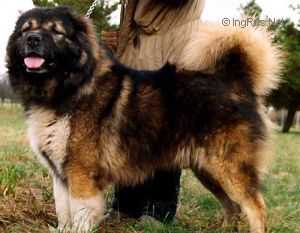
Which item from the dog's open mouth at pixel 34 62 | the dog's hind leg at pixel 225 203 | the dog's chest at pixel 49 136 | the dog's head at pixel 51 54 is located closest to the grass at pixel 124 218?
the dog's hind leg at pixel 225 203

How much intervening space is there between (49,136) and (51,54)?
0.62 meters

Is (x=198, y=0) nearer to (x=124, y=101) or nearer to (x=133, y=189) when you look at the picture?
(x=124, y=101)

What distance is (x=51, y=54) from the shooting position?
360 centimetres

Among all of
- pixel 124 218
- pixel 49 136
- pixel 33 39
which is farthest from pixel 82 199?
pixel 33 39

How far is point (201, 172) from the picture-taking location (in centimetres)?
421

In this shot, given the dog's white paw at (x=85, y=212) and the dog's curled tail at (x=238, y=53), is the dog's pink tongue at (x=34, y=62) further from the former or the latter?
the dog's curled tail at (x=238, y=53)

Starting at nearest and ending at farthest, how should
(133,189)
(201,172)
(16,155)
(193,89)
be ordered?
(193,89)
(201,172)
(133,189)
(16,155)

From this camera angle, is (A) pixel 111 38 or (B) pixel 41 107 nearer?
(B) pixel 41 107

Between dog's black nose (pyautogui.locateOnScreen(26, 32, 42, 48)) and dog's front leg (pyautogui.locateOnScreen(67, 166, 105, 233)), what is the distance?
949mm

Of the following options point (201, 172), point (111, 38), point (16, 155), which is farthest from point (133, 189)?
point (16, 155)

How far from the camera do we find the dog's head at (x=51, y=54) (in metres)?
3.62

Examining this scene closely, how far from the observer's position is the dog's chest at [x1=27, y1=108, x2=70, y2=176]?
12.1 feet

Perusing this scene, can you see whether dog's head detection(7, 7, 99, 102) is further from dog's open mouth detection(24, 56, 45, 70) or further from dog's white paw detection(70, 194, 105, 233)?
dog's white paw detection(70, 194, 105, 233)

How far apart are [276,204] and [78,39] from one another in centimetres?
315
